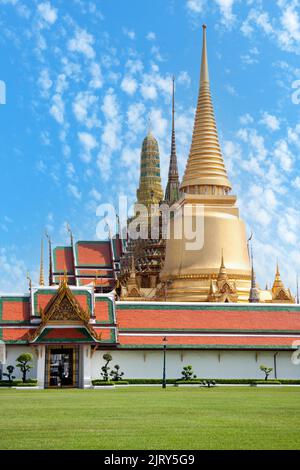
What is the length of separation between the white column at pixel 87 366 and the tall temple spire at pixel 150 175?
128 feet

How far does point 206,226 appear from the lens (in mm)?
52312

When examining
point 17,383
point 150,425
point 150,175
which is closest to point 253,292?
point 17,383

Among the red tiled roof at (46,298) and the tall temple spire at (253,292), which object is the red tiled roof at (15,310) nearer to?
the red tiled roof at (46,298)

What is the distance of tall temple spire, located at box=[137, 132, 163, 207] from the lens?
73125mm

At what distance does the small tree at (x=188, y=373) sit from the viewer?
114ft

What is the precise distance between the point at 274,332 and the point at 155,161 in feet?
130

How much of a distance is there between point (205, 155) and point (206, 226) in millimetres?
4648

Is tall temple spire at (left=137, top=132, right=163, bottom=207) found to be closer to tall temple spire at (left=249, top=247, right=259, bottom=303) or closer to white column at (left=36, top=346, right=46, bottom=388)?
tall temple spire at (left=249, top=247, right=259, bottom=303)

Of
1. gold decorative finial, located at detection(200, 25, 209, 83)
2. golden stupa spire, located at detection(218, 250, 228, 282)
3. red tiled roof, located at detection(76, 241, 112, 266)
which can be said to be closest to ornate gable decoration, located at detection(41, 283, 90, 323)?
golden stupa spire, located at detection(218, 250, 228, 282)

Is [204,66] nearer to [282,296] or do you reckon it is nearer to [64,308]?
[282,296]

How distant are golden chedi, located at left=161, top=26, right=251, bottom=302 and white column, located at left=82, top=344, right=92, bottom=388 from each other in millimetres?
15700

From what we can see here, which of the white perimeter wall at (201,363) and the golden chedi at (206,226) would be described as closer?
the white perimeter wall at (201,363)

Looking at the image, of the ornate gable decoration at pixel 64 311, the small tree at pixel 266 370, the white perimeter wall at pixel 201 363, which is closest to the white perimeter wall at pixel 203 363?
the white perimeter wall at pixel 201 363
